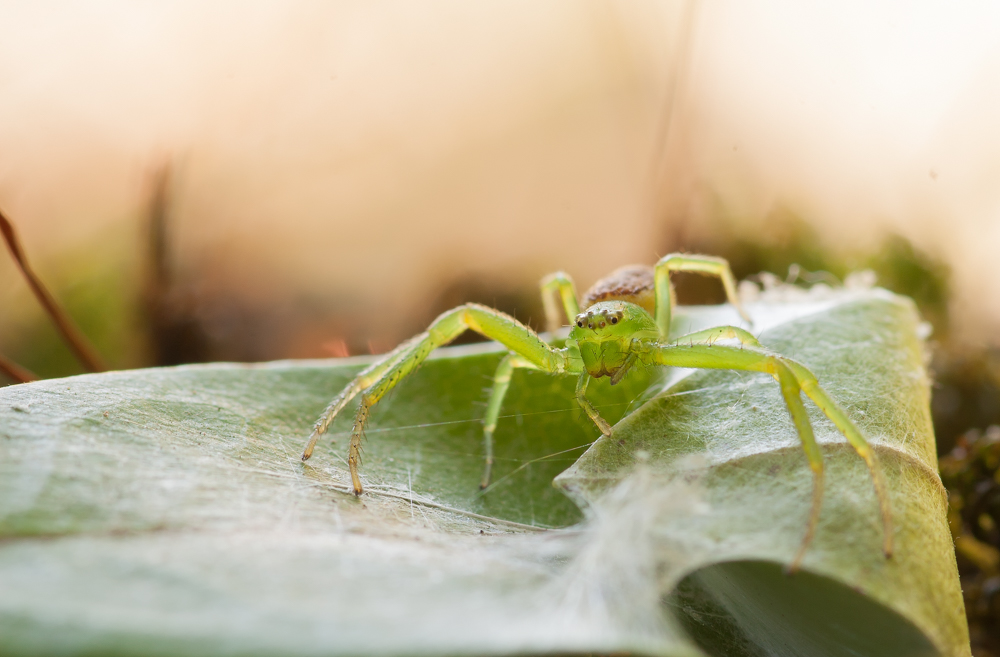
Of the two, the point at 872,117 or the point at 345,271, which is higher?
the point at 872,117

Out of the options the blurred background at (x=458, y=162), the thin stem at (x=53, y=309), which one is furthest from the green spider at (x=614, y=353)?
the blurred background at (x=458, y=162)

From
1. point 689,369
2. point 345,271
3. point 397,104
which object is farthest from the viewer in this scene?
point 345,271

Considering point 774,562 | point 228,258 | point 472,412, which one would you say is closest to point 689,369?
point 472,412

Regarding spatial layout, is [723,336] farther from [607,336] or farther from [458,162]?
[458,162]

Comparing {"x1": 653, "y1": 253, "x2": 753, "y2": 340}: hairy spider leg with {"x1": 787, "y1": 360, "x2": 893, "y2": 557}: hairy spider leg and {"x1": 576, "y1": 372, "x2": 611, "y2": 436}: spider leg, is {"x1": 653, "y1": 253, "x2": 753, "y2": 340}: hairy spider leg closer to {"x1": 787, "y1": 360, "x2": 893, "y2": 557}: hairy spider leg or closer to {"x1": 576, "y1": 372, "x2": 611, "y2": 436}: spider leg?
{"x1": 576, "y1": 372, "x2": 611, "y2": 436}: spider leg

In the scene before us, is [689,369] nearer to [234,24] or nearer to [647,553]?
[647,553]

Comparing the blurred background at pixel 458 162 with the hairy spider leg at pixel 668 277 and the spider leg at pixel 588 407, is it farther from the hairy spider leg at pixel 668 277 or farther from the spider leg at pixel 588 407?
the spider leg at pixel 588 407

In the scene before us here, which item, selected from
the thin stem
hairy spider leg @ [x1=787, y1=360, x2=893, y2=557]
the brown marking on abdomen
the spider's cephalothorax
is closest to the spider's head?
the spider's cephalothorax
